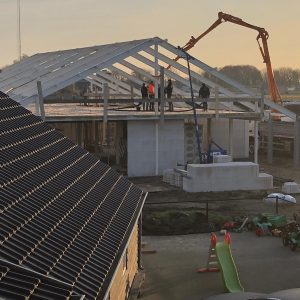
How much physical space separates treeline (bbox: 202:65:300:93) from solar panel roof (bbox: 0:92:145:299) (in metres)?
126

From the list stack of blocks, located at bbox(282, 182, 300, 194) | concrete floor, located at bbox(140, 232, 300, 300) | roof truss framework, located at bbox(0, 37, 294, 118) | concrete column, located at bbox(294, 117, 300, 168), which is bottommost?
concrete floor, located at bbox(140, 232, 300, 300)

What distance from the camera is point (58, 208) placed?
8508 mm

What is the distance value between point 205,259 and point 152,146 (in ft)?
40.0

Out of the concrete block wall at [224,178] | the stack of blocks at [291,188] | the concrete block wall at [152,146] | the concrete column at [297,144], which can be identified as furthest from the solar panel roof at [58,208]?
the concrete column at [297,144]

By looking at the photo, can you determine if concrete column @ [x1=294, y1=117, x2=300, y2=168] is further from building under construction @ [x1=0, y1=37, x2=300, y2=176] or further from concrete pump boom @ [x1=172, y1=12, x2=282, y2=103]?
concrete pump boom @ [x1=172, y1=12, x2=282, y2=103]

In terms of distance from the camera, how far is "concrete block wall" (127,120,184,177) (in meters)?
26.8

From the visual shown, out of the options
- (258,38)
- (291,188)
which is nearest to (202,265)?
(291,188)

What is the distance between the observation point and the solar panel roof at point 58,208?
6.48 meters

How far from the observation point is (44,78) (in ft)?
90.0

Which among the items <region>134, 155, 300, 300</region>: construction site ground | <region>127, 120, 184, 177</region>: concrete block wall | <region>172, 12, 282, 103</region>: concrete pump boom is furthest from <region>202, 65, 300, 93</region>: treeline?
<region>134, 155, 300, 300</region>: construction site ground

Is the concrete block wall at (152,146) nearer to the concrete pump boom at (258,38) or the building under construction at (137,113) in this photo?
the building under construction at (137,113)

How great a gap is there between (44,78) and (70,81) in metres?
2.78

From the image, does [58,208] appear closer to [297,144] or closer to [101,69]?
[101,69]

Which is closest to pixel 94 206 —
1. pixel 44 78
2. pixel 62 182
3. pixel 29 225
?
pixel 62 182
